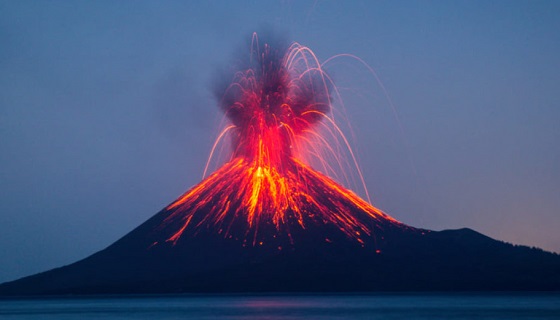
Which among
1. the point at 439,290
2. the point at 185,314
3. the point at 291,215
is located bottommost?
the point at 185,314

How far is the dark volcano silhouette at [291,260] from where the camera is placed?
133000 millimetres

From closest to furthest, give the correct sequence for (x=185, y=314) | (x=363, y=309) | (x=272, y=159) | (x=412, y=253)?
(x=185, y=314), (x=363, y=309), (x=272, y=159), (x=412, y=253)

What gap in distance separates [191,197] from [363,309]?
65.2 meters

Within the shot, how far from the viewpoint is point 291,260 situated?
13462 centimetres

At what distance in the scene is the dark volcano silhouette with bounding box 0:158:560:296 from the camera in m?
133

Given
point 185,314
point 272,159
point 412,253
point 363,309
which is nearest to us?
point 185,314

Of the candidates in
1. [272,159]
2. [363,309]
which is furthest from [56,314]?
[272,159]

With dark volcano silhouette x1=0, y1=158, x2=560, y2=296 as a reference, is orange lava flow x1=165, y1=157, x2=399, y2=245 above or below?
above

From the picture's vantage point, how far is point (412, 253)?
465 feet

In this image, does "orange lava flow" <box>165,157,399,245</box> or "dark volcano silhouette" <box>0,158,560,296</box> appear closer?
"dark volcano silhouette" <box>0,158,560,296</box>

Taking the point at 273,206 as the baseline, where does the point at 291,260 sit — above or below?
below

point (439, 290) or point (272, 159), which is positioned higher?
point (272, 159)

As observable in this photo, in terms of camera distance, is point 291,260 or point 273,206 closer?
point 291,260

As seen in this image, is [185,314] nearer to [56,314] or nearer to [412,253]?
[56,314]
